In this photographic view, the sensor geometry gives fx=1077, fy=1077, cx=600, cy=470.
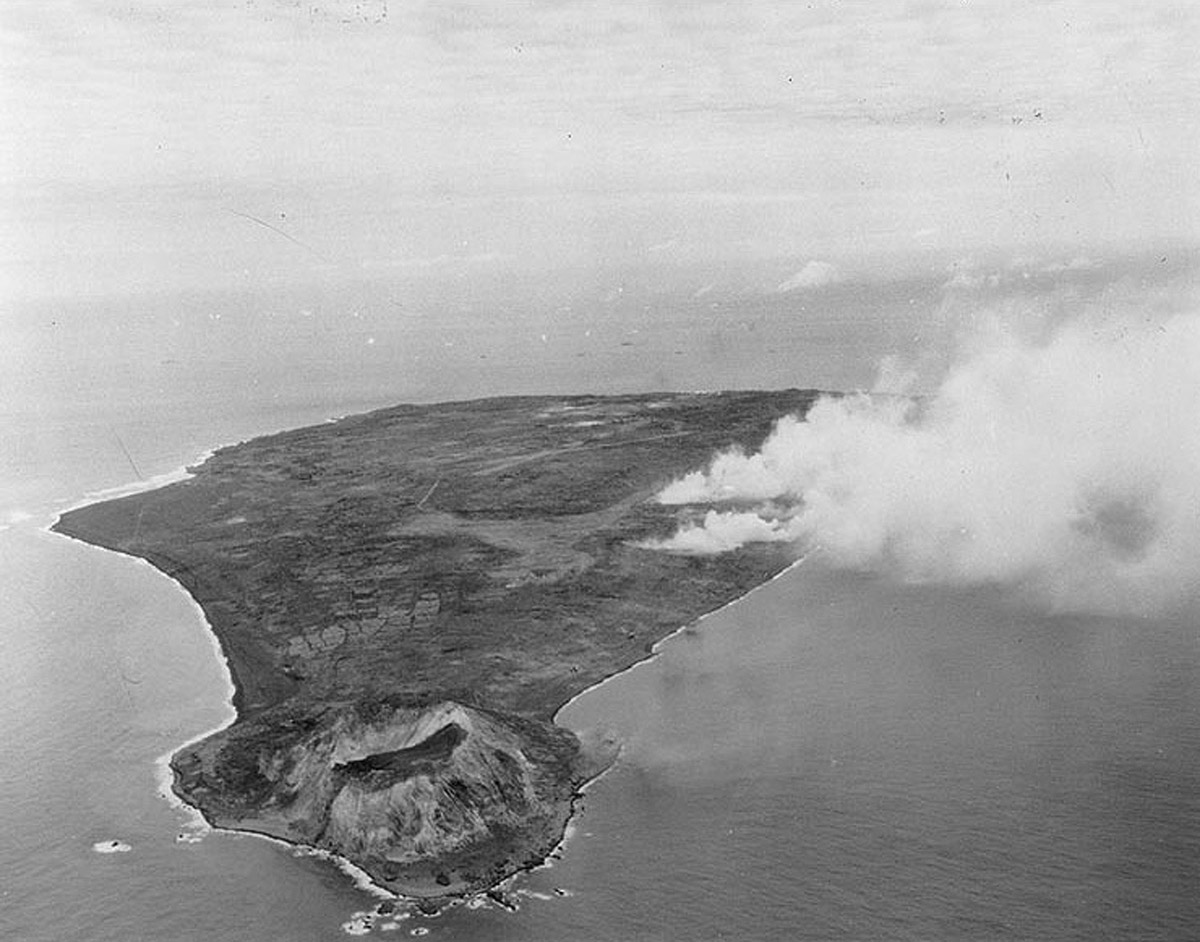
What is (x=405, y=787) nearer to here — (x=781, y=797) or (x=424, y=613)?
(x=781, y=797)

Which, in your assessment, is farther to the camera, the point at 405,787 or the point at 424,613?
the point at 424,613

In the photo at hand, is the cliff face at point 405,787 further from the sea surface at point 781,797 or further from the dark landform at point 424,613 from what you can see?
the sea surface at point 781,797

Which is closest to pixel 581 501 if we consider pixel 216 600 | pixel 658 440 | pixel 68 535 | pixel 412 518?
pixel 412 518

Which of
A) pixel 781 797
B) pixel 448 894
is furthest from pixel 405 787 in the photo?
pixel 781 797

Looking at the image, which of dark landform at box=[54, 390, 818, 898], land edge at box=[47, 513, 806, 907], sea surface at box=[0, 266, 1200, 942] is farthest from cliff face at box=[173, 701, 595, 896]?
sea surface at box=[0, 266, 1200, 942]

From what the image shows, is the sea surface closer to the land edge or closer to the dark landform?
the land edge

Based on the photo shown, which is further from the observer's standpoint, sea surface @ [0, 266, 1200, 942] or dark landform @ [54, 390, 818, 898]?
dark landform @ [54, 390, 818, 898]

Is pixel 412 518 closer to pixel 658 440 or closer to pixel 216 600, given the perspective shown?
pixel 216 600
